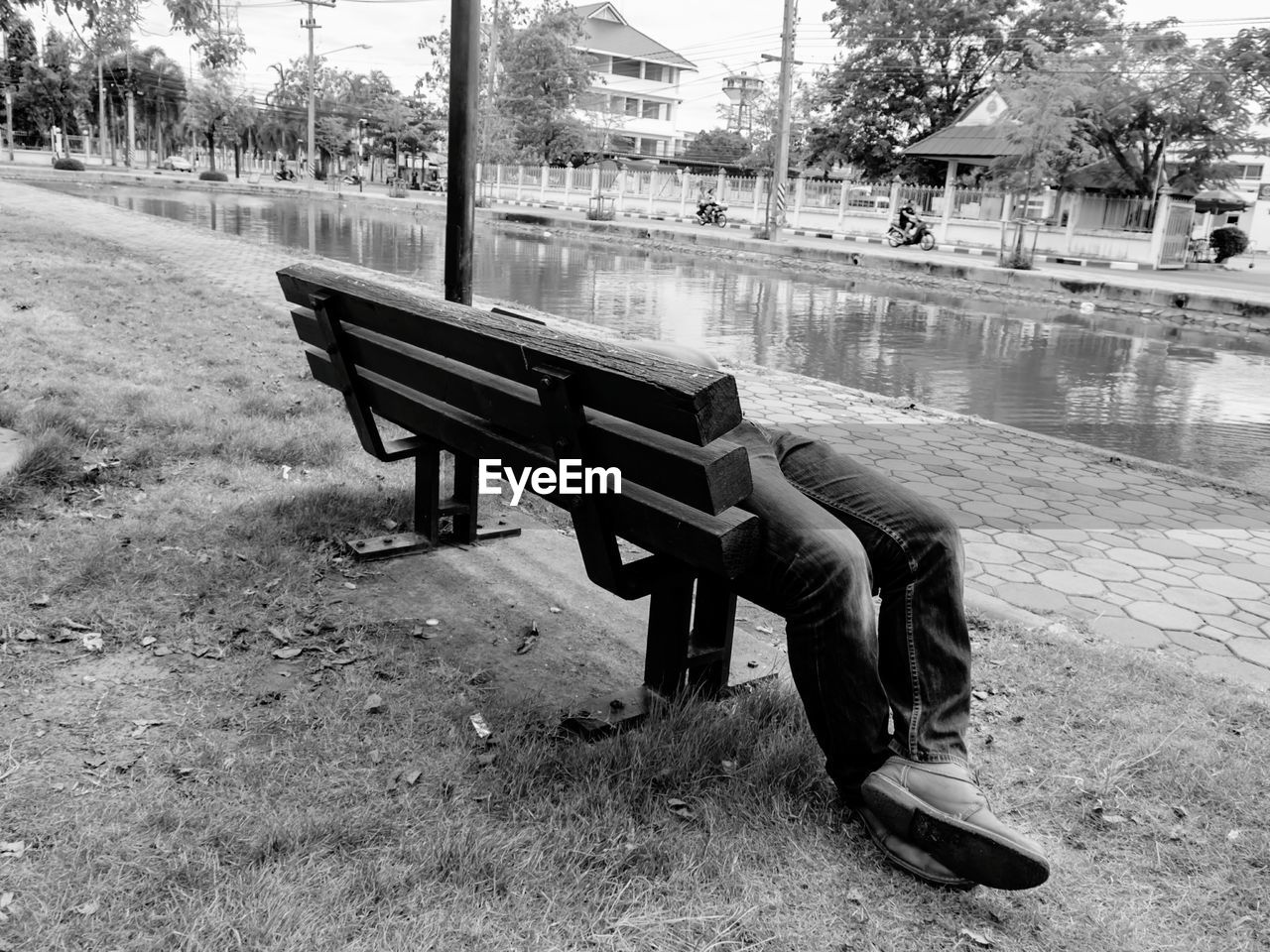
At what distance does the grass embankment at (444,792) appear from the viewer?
6.53ft

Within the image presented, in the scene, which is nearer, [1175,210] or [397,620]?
[397,620]

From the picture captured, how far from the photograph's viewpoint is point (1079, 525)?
5184 mm

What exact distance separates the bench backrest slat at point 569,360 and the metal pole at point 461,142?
5.09 ft

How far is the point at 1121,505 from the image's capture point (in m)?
5.57

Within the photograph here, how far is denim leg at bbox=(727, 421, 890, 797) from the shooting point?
88.3 inches

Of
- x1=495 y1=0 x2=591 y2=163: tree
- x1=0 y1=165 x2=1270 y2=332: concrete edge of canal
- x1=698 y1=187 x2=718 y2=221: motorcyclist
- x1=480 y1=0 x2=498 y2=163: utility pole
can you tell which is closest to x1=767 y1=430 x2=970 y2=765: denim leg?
x1=0 y1=165 x2=1270 y2=332: concrete edge of canal

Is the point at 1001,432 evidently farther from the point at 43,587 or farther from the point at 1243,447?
the point at 43,587

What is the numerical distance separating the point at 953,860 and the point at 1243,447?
277 inches

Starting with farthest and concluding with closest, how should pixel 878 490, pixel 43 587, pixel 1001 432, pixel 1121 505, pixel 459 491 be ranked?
pixel 1001 432, pixel 1121 505, pixel 459 491, pixel 43 587, pixel 878 490

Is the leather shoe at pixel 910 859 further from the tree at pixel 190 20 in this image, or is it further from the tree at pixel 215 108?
the tree at pixel 215 108

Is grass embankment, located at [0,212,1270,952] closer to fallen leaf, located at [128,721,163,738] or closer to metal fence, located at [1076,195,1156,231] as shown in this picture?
fallen leaf, located at [128,721,163,738]

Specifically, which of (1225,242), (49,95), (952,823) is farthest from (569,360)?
(49,95)

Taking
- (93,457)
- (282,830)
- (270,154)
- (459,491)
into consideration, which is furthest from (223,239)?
(270,154)

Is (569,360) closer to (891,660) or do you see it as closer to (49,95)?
(891,660)
